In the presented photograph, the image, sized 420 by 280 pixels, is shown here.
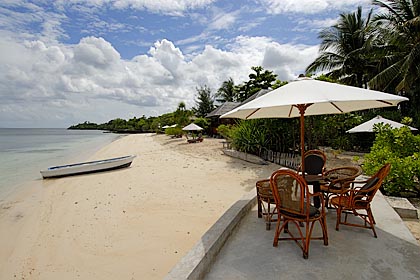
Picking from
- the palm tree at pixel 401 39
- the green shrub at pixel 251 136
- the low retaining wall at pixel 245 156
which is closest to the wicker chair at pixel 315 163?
the low retaining wall at pixel 245 156

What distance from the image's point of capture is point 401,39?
14930 millimetres

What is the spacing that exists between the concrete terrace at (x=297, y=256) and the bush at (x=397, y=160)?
2.09 meters

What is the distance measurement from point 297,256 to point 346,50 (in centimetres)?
2209

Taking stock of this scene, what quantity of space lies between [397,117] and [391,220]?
13.5 meters

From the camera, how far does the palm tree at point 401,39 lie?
14.2 metres

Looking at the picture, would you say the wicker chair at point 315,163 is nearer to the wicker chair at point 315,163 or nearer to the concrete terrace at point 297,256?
the wicker chair at point 315,163

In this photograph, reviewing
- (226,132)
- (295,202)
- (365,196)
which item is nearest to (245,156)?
(226,132)

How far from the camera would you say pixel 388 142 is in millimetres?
6461

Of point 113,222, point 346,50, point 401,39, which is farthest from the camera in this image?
point 346,50

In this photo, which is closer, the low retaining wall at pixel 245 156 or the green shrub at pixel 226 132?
the low retaining wall at pixel 245 156

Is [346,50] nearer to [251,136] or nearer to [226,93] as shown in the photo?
[251,136]

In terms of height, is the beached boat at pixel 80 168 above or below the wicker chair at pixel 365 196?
below

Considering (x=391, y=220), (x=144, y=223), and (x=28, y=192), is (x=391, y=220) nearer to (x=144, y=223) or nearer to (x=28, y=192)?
(x=144, y=223)

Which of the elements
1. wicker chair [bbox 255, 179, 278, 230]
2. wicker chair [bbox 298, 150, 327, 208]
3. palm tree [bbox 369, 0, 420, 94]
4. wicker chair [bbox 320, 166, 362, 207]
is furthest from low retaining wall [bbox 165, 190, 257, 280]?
palm tree [bbox 369, 0, 420, 94]
